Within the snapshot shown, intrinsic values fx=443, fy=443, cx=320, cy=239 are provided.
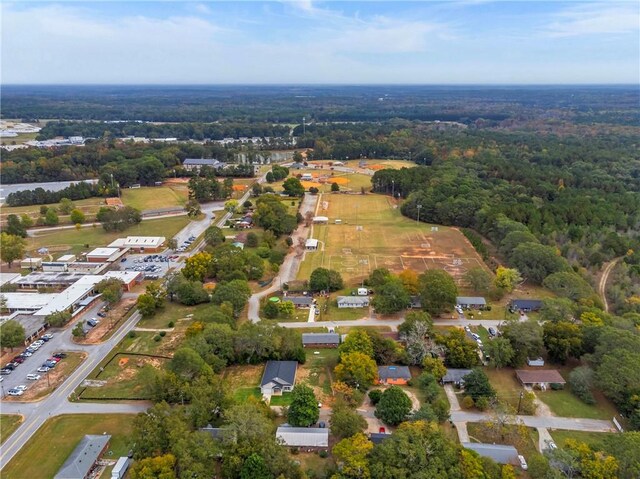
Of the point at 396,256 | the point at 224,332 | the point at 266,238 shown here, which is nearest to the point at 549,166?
the point at 396,256

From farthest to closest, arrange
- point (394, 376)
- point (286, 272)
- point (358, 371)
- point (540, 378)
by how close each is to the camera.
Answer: point (286, 272) → point (394, 376) → point (540, 378) → point (358, 371)

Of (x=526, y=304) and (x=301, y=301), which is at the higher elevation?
(x=526, y=304)

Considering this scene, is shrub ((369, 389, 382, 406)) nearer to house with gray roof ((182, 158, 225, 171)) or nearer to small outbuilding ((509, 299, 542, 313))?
small outbuilding ((509, 299, 542, 313))

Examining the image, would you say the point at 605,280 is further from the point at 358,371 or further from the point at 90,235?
the point at 90,235

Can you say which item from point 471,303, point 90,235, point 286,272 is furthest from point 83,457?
point 90,235

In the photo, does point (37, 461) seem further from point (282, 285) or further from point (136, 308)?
point (282, 285)

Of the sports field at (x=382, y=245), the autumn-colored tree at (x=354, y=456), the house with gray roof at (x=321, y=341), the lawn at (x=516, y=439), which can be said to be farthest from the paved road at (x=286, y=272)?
the lawn at (x=516, y=439)
